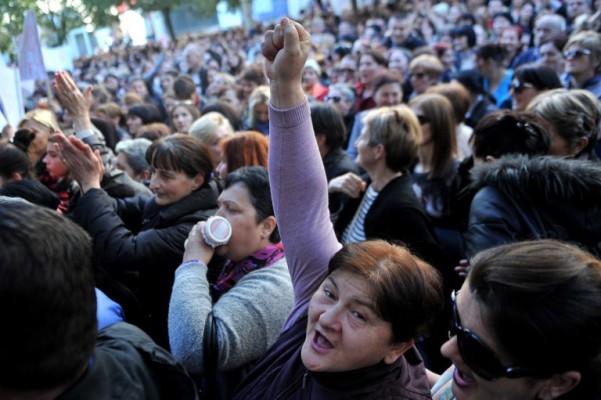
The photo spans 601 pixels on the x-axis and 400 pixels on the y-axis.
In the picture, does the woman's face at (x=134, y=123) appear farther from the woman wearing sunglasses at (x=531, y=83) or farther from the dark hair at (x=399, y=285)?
the dark hair at (x=399, y=285)

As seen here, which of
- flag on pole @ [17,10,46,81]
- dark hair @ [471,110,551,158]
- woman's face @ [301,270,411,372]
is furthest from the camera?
flag on pole @ [17,10,46,81]

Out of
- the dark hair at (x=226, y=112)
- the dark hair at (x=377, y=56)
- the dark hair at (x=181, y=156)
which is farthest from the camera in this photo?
the dark hair at (x=377, y=56)

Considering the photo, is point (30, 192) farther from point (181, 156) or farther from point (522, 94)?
point (522, 94)

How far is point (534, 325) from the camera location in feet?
3.70

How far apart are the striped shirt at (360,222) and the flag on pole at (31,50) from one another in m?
3.26

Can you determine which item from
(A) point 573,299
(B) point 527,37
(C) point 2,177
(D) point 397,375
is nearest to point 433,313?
(D) point 397,375

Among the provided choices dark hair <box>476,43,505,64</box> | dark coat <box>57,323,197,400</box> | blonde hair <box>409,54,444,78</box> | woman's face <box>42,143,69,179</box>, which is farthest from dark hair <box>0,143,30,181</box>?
dark hair <box>476,43,505,64</box>

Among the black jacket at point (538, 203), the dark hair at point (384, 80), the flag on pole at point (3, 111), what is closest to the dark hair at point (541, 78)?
the dark hair at point (384, 80)

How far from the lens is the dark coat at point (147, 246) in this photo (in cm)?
234

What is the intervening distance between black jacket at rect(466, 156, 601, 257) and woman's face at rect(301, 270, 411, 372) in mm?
881

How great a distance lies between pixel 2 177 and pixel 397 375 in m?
2.56

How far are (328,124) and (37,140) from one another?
2187 millimetres

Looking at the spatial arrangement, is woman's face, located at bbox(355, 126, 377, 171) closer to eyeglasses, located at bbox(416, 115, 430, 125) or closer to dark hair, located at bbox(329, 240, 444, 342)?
eyeglasses, located at bbox(416, 115, 430, 125)

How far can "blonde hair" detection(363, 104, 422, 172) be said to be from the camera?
2957 millimetres
